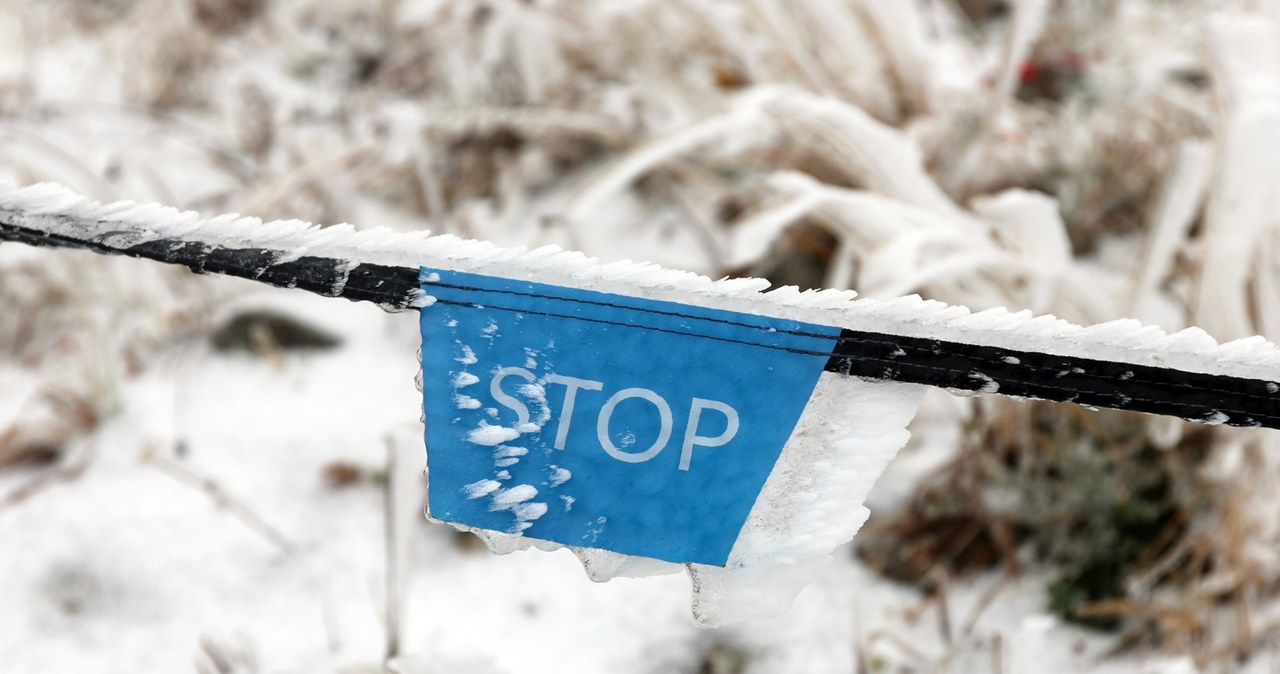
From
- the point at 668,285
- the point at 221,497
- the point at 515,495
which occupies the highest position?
the point at 668,285

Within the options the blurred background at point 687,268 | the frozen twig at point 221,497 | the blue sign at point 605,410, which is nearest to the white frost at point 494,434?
the blue sign at point 605,410

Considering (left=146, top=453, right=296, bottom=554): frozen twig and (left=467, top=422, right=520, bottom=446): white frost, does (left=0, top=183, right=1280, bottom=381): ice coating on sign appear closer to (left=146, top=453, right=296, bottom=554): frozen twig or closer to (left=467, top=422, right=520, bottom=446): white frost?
(left=467, top=422, right=520, bottom=446): white frost

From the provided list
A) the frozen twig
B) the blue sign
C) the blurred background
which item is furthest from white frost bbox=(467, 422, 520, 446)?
the frozen twig

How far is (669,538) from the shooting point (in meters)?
0.41

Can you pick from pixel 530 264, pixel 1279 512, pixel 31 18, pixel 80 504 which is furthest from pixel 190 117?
pixel 1279 512

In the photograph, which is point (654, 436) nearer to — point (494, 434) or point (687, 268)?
point (494, 434)

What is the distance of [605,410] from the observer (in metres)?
0.40

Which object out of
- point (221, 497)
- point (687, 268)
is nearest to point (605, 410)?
point (221, 497)

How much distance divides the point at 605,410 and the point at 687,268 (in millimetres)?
928

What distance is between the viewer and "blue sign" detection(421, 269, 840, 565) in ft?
1.23

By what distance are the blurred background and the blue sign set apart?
0.23 m

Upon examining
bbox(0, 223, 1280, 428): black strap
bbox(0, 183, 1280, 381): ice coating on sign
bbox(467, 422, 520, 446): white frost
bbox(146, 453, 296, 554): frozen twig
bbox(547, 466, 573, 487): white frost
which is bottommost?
bbox(146, 453, 296, 554): frozen twig

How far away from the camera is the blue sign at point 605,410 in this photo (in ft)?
1.23

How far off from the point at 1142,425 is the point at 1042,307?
0.59ft
